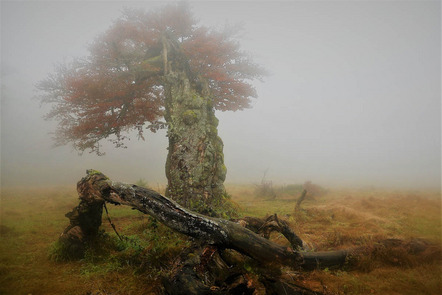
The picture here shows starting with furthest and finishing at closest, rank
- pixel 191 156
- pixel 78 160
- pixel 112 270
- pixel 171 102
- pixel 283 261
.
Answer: pixel 78 160 < pixel 171 102 < pixel 191 156 < pixel 112 270 < pixel 283 261

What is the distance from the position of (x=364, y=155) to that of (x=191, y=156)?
10277 cm

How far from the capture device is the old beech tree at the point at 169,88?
23.0 feet

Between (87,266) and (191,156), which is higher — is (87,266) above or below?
below

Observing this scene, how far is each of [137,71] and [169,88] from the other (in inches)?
67.7

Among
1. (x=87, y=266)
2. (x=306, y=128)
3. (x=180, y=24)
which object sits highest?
(x=306, y=128)

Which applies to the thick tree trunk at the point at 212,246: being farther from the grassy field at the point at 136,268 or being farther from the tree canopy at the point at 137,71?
the tree canopy at the point at 137,71

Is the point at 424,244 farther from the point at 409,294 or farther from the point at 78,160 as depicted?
the point at 78,160

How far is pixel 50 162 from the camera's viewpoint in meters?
44.6

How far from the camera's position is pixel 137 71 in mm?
8633

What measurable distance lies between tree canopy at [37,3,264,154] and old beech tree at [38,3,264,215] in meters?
0.04

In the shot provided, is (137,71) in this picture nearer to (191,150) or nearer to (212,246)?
(191,150)

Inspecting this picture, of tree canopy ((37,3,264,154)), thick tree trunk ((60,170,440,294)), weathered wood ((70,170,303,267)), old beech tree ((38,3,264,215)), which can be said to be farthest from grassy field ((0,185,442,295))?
tree canopy ((37,3,264,154))

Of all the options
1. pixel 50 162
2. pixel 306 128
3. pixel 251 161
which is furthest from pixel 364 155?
pixel 50 162

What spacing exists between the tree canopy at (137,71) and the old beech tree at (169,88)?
0.14 feet
